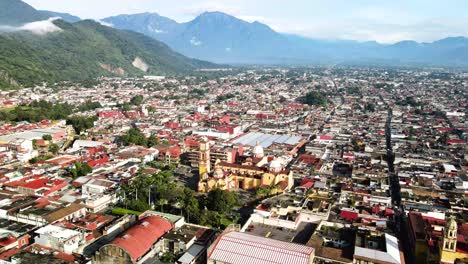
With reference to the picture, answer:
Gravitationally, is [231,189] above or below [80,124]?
below

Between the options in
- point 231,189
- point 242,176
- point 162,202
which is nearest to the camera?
point 162,202

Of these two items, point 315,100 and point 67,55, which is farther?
point 67,55

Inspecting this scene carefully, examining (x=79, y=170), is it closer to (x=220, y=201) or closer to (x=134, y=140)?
(x=134, y=140)

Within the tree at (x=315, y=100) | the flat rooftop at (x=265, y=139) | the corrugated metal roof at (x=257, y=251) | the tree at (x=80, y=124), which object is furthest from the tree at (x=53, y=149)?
the tree at (x=315, y=100)

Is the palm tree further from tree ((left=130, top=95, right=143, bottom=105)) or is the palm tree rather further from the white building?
tree ((left=130, top=95, right=143, bottom=105))

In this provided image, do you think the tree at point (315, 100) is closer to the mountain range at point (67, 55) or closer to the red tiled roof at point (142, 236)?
the red tiled roof at point (142, 236)

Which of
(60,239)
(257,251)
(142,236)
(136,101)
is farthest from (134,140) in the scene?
(136,101)

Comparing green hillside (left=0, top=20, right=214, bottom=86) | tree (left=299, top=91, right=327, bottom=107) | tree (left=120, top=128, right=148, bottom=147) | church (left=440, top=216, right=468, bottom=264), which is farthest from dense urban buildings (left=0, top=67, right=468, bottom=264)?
green hillside (left=0, top=20, right=214, bottom=86)
